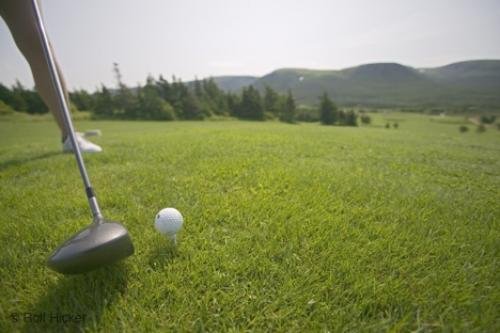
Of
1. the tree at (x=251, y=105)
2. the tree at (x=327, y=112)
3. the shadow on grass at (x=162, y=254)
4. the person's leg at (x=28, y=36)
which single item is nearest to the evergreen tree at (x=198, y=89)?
the tree at (x=251, y=105)

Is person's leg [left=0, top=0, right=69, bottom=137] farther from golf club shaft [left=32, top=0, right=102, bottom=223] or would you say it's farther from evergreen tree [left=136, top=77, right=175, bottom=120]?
evergreen tree [left=136, top=77, right=175, bottom=120]

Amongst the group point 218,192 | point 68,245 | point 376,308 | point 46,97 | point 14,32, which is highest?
point 14,32

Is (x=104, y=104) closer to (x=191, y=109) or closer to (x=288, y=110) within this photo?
(x=191, y=109)

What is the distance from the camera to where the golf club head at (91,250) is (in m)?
1.07

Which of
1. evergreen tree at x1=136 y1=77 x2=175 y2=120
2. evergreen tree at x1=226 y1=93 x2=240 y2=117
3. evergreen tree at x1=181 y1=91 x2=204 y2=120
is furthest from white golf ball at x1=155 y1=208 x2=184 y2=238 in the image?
evergreen tree at x1=226 y1=93 x2=240 y2=117

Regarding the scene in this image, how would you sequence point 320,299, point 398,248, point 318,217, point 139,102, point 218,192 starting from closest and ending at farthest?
point 320,299 < point 398,248 < point 318,217 < point 218,192 < point 139,102

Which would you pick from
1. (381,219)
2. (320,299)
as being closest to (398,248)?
(381,219)

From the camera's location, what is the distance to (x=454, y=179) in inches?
129

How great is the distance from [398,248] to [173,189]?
6.69 feet

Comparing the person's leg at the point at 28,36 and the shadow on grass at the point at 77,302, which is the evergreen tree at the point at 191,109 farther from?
the shadow on grass at the point at 77,302

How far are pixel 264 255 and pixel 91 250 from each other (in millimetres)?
937

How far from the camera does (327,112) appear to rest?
62.0 metres

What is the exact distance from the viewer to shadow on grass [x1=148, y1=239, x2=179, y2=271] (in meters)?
1.39

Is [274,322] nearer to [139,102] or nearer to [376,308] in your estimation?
[376,308]
